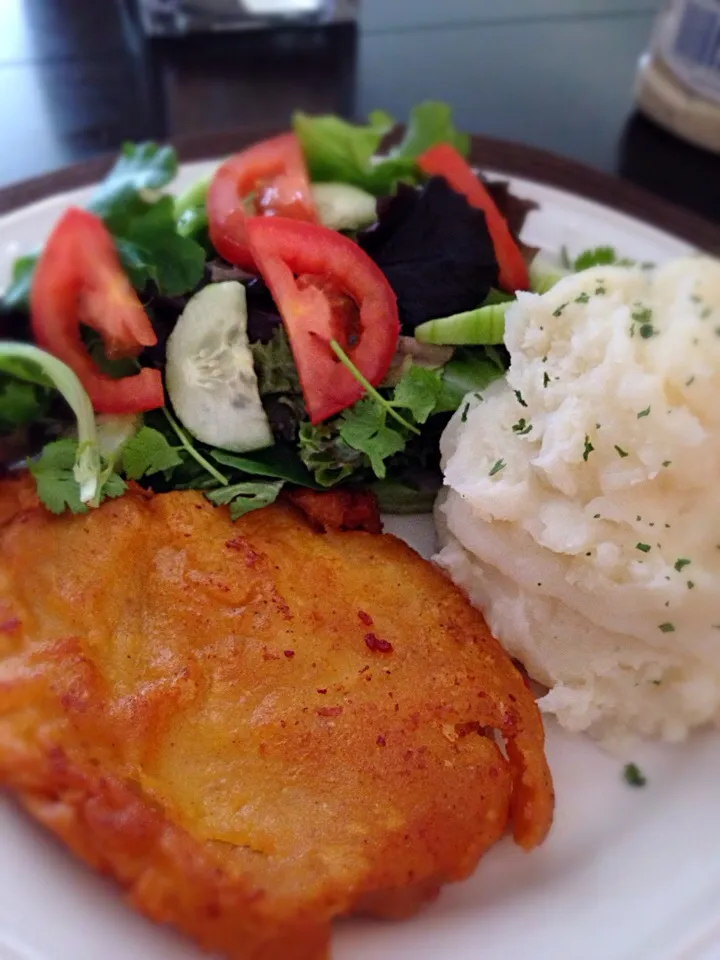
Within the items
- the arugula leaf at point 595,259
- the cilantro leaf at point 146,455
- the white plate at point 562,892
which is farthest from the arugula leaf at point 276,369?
the white plate at point 562,892

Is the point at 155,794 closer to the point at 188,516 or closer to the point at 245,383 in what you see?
the point at 188,516

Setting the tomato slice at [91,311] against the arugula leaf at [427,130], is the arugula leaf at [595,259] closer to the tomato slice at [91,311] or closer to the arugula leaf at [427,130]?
the arugula leaf at [427,130]

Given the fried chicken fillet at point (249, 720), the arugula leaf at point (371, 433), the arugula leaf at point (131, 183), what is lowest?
the fried chicken fillet at point (249, 720)

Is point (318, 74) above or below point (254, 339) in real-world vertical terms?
above

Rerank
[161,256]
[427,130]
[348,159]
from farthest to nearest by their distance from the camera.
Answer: [427,130] < [348,159] < [161,256]

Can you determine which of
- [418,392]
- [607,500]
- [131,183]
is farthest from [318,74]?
[607,500]

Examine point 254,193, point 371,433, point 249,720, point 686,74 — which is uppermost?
point 686,74

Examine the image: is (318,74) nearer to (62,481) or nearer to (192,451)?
(192,451)
